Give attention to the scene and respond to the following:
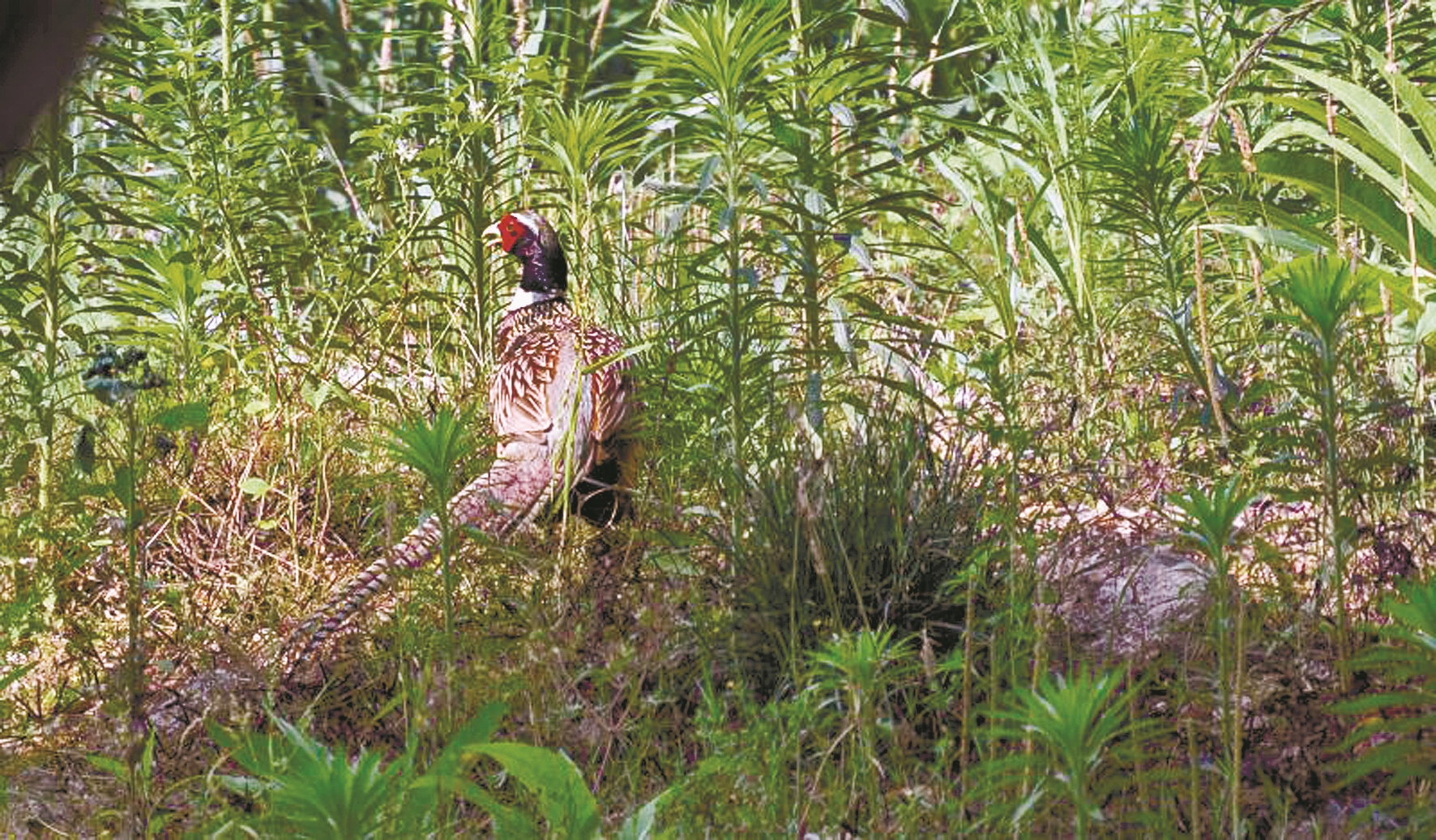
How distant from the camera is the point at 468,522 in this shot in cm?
430

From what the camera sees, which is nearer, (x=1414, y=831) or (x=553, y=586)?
(x=1414, y=831)

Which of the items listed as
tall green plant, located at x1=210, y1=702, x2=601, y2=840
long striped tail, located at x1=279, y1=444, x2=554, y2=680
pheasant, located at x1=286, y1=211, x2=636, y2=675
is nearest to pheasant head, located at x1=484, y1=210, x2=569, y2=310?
pheasant, located at x1=286, y1=211, x2=636, y2=675

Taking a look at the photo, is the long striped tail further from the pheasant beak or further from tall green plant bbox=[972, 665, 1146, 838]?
tall green plant bbox=[972, 665, 1146, 838]

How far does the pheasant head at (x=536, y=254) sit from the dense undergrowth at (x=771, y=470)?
0.22m

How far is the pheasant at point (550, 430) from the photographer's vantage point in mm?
4297

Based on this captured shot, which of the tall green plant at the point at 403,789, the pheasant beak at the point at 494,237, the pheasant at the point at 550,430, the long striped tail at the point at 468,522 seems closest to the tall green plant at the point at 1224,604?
the tall green plant at the point at 403,789

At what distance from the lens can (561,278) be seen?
194 inches

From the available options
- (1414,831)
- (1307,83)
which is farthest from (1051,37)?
(1414,831)

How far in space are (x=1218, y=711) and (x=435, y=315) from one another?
126 inches

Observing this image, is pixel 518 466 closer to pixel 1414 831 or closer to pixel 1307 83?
pixel 1414 831

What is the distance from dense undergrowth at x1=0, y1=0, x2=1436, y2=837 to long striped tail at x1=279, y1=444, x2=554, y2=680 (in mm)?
66

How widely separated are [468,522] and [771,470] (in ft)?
3.15

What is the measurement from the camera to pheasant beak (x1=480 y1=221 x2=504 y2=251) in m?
5.06

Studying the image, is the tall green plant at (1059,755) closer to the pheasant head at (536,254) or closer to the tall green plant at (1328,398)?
the tall green plant at (1328,398)
